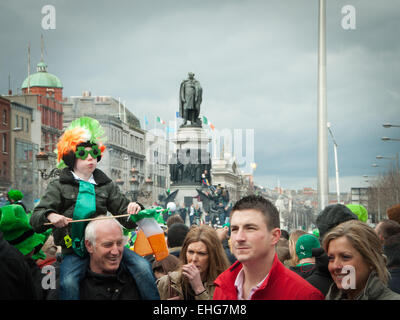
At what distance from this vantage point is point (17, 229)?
459 cm

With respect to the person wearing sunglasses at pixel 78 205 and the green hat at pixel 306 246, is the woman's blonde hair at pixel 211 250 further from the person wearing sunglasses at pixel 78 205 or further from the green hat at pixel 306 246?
the green hat at pixel 306 246

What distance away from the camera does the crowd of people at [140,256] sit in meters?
3.37

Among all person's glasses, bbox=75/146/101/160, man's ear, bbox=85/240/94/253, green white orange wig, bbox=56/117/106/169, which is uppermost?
green white orange wig, bbox=56/117/106/169

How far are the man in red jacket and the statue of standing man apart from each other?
24.5 metres

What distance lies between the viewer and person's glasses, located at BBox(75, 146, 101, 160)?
15.8ft

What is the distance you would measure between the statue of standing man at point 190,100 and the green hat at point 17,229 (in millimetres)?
23347

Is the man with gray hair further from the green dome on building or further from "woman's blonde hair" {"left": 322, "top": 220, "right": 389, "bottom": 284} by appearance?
the green dome on building

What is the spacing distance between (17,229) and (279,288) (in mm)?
2206

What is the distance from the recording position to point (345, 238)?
3648 mm

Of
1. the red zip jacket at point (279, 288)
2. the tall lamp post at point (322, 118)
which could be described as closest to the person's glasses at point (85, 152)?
the red zip jacket at point (279, 288)

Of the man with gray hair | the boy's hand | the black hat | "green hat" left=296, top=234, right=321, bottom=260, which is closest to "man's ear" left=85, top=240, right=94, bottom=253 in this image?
the man with gray hair
